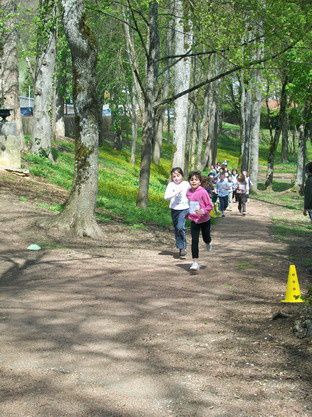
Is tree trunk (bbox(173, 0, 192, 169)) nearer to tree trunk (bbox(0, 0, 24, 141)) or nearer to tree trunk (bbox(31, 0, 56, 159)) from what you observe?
tree trunk (bbox(31, 0, 56, 159))

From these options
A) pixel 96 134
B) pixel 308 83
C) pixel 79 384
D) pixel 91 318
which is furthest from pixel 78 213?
pixel 308 83

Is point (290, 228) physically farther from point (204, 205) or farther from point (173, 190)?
point (204, 205)

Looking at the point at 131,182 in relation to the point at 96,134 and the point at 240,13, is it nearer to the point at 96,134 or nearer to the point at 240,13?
the point at 240,13

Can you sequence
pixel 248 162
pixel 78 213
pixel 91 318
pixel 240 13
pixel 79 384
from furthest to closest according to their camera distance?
1. pixel 248 162
2. pixel 240 13
3. pixel 78 213
4. pixel 91 318
5. pixel 79 384

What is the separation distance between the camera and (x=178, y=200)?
15.1 meters

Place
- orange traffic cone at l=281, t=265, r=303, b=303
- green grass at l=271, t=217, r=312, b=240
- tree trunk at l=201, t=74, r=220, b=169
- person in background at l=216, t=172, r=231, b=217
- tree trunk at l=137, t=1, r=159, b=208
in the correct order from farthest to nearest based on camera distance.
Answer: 1. tree trunk at l=201, t=74, r=220, b=169
2. person in background at l=216, t=172, r=231, b=217
3. tree trunk at l=137, t=1, r=159, b=208
4. green grass at l=271, t=217, r=312, b=240
5. orange traffic cone at l=281, t=265, r=303, b=303

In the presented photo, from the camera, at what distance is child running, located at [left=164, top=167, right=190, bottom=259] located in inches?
584

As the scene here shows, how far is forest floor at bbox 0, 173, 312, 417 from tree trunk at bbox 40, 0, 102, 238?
87 centimetres

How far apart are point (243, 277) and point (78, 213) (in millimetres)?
4663

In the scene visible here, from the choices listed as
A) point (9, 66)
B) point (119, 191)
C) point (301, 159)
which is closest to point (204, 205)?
point (119, 191)

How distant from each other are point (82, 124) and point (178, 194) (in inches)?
107

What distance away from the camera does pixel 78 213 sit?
53.9ft

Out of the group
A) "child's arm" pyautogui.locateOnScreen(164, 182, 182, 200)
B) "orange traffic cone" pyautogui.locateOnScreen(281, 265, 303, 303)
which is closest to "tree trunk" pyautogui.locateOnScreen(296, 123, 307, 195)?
"child's arm" pyautogui.locateOnScreen(164, 182, 182, 200)

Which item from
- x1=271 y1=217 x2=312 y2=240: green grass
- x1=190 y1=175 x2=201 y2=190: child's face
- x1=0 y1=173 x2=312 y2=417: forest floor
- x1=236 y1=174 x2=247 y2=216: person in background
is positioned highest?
x1=190 y1=175 x2=201 y2=190: child's face
